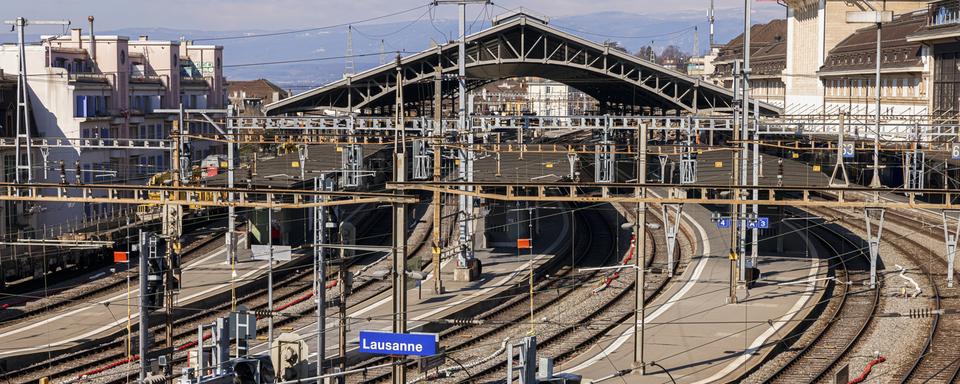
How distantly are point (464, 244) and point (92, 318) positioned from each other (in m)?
7.74

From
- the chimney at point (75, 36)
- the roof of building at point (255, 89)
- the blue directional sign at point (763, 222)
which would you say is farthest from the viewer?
the roof of building at point (255, 89)

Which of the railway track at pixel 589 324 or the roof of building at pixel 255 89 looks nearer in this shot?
the railway track at pixel 589 324

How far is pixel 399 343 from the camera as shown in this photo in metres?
12.6

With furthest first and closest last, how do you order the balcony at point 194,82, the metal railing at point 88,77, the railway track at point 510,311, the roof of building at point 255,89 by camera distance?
the roof of building at point 255,89
the balcony at point 194,82
the metal railing at point 88,77
the railway track at point 510,311

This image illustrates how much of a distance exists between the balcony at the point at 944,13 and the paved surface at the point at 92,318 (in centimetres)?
2799

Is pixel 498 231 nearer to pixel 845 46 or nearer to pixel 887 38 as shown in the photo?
pixel 887 38

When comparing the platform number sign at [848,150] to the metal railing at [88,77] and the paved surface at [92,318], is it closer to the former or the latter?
the paved surface at [92,318]

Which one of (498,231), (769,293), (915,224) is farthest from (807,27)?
(769,293)

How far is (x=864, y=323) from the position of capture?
878 inches

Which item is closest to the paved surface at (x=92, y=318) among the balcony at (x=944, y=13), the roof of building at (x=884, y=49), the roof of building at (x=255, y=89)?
the balcony at (x=944, y=13)

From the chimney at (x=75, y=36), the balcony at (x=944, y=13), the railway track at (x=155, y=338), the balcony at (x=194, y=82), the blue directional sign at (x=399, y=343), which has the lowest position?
the railway track at (x=155, y=338)

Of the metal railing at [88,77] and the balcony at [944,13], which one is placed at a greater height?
the balcony at [944,13]

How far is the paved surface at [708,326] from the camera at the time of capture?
19391mm

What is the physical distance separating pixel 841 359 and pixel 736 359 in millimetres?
1626
